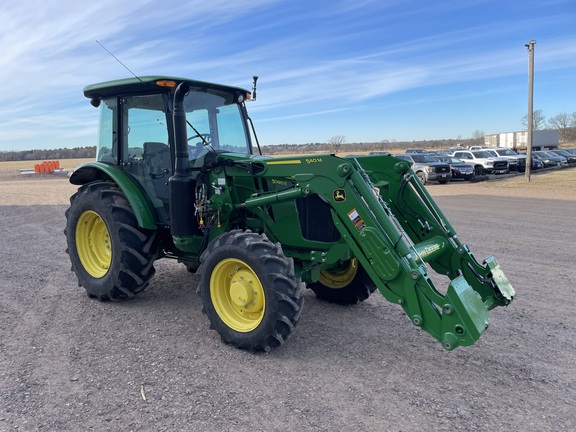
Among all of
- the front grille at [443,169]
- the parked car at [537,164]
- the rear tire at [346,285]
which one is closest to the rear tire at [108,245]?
the rear tire at [346,285]

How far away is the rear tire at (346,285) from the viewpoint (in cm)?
556

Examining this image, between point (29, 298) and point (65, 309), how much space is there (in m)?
0.77

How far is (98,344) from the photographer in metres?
4.69

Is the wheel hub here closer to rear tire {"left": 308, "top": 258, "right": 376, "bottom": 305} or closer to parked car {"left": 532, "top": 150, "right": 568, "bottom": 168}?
rear tire {"left": 308, "top": 258, "right": 376, "bottom": 305}

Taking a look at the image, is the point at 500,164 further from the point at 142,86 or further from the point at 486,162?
the point at 142,86

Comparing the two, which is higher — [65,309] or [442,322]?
[442,322]

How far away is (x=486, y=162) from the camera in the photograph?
30.0 m

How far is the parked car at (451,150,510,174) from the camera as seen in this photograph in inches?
1175

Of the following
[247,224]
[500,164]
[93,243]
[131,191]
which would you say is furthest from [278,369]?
[500,164]

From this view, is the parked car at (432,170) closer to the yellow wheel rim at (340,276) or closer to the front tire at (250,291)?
the yellow wheel rim at (340,276)

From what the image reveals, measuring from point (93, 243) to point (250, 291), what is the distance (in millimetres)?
2791

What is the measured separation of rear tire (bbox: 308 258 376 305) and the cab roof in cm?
249

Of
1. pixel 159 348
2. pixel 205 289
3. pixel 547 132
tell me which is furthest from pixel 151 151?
pixel 547 132

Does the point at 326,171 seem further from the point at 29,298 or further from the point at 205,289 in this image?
the point at 29,298
